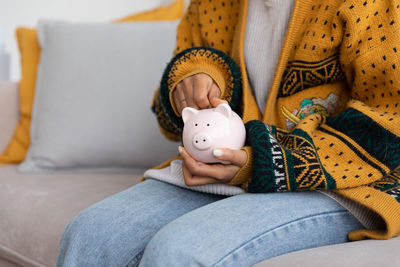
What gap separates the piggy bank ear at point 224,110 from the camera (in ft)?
2.11

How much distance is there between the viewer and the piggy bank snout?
62 cm

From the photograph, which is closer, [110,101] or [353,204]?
[353,204]

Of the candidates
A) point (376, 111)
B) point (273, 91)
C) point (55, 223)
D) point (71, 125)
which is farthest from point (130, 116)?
point (376, 111)

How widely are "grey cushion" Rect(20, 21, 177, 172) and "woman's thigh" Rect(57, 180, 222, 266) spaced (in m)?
0.56

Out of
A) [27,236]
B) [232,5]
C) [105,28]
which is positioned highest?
[232,5]

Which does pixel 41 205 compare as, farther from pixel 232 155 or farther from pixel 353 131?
pixel 353 131

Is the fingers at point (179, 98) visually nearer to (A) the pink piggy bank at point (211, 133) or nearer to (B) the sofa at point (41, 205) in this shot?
(A) the pink piggy bank at point (211, 133)

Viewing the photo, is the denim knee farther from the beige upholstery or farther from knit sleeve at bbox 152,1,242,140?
knit sleeve at bbox 152,1,242,140

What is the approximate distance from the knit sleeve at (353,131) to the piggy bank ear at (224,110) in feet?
0.16

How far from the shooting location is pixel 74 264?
0.64 metres

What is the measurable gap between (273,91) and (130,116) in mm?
599

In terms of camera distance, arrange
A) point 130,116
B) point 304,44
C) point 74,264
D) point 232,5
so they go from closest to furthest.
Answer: point 74,264
point 304,44
point 232,5
point 130,116

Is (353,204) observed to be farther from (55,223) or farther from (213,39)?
(55,223)

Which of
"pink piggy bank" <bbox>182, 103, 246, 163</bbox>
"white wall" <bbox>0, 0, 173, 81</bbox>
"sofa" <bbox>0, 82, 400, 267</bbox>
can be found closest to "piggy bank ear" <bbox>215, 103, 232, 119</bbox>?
"pink piggy bank" <bbox>182, 103, 246, 163</bbox>
